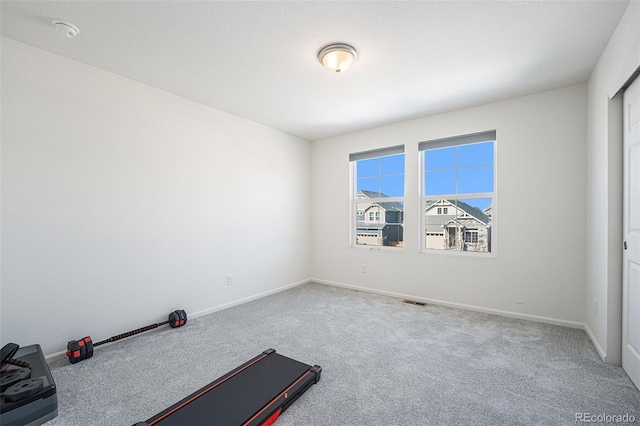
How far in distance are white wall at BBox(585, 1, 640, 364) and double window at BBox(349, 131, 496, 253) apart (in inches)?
42.0

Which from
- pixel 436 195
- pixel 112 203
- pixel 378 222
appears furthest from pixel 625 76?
pixel 112 203

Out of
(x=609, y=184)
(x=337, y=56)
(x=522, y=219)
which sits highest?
(x=337, y=56)

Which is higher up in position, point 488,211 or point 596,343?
point 488,211

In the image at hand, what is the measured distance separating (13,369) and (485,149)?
4.91 meters

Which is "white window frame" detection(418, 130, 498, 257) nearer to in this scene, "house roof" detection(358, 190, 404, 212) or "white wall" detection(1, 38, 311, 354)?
"house roof" detection(358, 190, 404, 212)

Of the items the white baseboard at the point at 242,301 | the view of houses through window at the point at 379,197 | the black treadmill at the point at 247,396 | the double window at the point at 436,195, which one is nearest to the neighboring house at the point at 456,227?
the double window at the point at 436,195

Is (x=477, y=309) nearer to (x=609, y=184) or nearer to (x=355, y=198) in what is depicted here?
(x=609, y=184)

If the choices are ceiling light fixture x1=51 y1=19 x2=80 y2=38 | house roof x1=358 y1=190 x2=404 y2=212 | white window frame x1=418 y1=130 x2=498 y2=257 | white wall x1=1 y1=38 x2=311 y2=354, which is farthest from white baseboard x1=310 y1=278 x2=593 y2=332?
ceiling light fixture x1=51 y1=19 x2=80 y2=38

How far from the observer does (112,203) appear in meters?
2.77

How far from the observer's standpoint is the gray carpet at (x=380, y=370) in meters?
1.73

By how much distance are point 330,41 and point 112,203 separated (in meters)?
→ 2.56

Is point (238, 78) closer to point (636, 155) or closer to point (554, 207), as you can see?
point (636, 155)

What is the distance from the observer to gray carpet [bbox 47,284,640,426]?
1.73 metres

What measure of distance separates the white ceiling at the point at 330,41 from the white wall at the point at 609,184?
186mm
